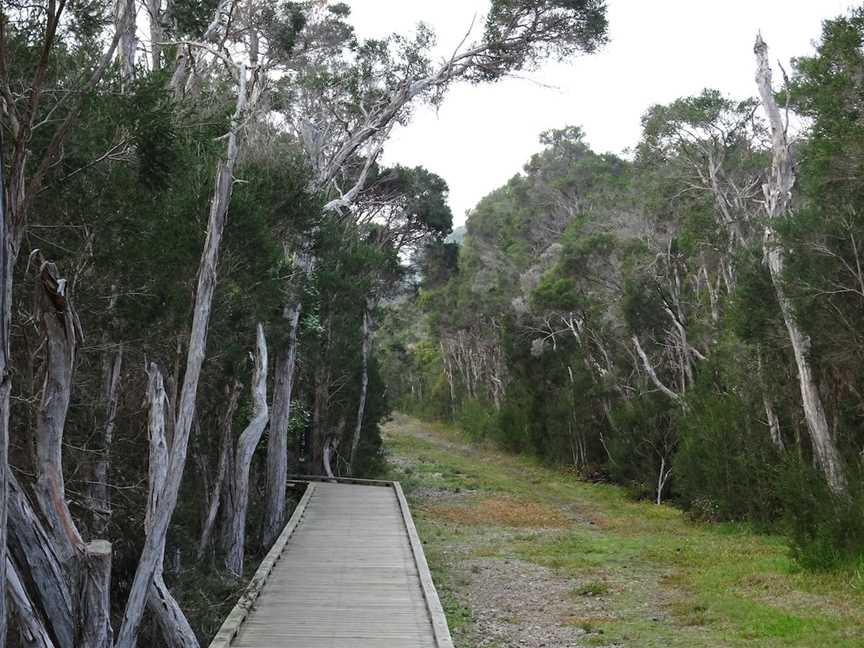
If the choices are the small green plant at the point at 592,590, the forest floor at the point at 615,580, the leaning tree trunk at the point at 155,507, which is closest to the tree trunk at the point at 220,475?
the forest floor at the point at 615,580

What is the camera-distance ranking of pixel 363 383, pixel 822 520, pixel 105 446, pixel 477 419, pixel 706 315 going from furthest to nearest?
pixel 477 419 < pixel 363 383 < pixel 706 315 < pixel 822 520 < pixel 105 446

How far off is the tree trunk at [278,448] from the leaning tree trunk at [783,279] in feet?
27.2

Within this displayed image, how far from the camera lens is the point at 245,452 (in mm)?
13203

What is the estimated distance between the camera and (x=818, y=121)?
530 inches

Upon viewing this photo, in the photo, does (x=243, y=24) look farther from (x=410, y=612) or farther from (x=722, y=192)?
(x=722, y=192)

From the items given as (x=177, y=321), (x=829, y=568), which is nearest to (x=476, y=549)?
(x=829, y=568)

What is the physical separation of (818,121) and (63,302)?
37.9 ft

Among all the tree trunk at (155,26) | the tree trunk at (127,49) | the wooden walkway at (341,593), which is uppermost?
the tree trunk at (155,26)

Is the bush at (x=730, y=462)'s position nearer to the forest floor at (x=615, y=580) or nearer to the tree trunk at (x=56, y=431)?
the forest floor at (x=615, y=580)

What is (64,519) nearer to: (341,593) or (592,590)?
(341,593)

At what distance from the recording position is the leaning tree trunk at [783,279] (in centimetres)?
1412

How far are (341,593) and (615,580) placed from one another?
519 centimetres

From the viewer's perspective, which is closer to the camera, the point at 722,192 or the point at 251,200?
the point at 251,200

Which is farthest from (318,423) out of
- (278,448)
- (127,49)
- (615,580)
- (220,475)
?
(127,49)
